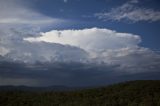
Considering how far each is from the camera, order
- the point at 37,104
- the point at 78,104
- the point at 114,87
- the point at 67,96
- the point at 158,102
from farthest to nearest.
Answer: the point at 114,87, the point at 67,96, the point at 37,104, the point at 78,104, the point at 158,102

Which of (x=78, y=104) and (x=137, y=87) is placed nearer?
(x=78, y=104)

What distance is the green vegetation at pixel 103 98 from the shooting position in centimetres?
13062

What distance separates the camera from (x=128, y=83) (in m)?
185

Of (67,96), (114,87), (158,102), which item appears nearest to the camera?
(158,102)

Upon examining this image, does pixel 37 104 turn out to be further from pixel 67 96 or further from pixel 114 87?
pixel 114 87

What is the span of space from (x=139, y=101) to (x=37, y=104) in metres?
48.4

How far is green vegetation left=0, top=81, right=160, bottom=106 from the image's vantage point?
13062 centimetres

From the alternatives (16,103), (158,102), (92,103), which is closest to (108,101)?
(92,103)

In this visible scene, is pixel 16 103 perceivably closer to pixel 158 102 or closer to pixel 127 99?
pixel 127 99

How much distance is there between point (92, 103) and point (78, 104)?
634 cm

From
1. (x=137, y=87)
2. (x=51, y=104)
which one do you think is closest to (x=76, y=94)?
(x=51, y=104)

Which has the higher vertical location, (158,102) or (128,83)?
(128,83)

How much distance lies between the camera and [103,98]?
468 ft

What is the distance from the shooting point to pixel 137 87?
163750 millimetres
